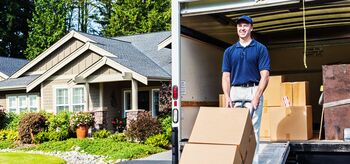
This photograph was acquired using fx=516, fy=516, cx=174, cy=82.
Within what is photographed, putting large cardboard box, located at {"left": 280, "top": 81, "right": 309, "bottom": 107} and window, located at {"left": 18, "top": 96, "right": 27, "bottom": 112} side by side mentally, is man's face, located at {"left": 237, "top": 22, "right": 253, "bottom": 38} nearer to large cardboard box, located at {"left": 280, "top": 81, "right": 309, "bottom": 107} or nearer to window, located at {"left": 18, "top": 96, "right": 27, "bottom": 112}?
large cardboard box, located at {"left": 280, "top": 81, "right": 309, "bottom": 107}

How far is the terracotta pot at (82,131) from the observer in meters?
18.6

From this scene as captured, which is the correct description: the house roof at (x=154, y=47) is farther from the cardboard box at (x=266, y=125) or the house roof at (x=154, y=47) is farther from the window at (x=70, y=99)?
the cardboard box at (x=266, y=125)

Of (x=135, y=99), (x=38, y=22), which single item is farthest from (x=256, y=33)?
(x=38, y=22)

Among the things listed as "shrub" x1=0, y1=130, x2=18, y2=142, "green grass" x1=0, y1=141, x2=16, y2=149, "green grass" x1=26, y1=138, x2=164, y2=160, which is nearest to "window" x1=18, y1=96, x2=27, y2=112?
"shrub" x1=0, y1=130, x2=18, y2=142

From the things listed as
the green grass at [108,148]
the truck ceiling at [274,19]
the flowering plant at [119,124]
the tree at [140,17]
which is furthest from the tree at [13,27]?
the truck ceiling at [274,19]

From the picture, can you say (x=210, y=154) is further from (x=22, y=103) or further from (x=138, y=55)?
(x=22, y=103)

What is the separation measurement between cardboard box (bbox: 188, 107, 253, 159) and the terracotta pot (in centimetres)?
1411

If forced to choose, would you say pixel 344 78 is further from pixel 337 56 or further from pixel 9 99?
pixel 9 99

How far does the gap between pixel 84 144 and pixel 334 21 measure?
32.3 feet

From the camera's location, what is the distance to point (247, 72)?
5289 mm

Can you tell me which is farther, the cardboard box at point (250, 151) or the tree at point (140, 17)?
the tree at point (140, 17)

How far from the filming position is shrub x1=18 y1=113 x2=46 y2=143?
19484mm

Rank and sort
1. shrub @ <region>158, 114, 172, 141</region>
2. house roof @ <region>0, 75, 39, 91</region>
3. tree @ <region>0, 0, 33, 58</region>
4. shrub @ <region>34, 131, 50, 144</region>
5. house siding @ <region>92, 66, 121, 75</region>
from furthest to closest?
tree @ <region>0, 0, 33, 58</region>
house roof @ <region>0, 75, 39, 91</region>
house siding @ <region>92, 66, 121, 75</region>
shrub @ <region>34, 131, 50, 144</region>
shrub @ <region>158, 114, 172, 141</region>

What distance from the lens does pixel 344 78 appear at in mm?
5605
